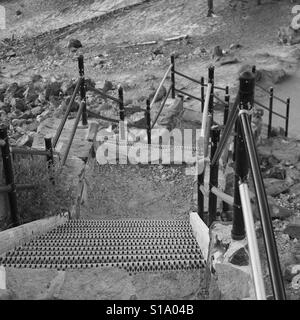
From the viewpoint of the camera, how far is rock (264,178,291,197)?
8.28 meters

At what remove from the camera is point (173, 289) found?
3.50 metres

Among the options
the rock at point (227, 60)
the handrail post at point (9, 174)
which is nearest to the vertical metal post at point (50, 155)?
the handrail post at point (9, 174)

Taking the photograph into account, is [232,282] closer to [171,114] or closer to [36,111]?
[171,114]

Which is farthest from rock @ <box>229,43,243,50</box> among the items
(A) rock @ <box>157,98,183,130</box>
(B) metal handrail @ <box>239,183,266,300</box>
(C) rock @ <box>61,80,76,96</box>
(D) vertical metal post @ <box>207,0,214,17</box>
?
(B) metal handrail @ <box>239,183,266,300</box>

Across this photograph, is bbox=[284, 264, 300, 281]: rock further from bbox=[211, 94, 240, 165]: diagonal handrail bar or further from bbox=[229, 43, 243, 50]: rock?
bbox=[229, 43, 243, 50]: rock

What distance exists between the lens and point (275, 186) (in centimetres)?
843

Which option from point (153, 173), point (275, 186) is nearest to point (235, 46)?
point (275, 186)

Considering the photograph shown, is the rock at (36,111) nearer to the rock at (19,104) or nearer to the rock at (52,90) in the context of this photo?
the rock at (19,104)

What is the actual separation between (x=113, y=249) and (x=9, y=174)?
1113mm

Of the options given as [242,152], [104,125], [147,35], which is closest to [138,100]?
[104,125]

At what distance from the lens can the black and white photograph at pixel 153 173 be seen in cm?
316

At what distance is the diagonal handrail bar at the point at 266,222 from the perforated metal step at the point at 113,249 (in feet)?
4.45

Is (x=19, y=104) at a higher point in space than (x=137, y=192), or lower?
lower

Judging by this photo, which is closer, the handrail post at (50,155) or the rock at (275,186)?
the handrail post at (50,155)
